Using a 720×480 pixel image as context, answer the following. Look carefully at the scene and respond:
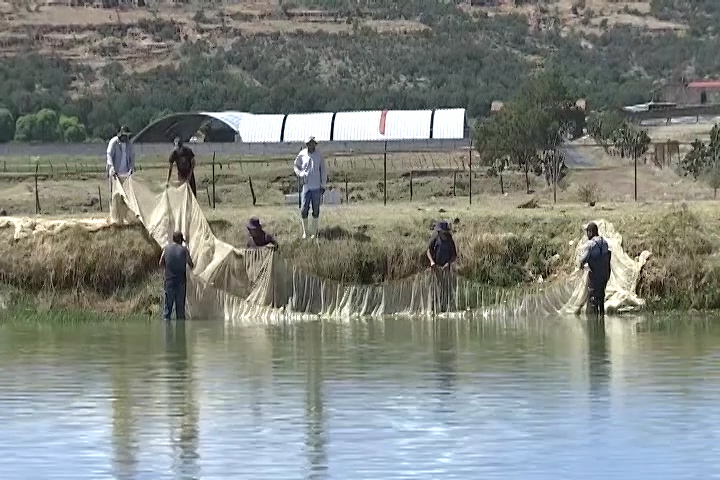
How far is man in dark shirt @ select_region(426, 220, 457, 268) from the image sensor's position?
2680cm

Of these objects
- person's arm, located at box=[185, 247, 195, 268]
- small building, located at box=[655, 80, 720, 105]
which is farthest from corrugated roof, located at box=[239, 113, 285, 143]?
person's arm, located at box=[185, 247, 195, 268]

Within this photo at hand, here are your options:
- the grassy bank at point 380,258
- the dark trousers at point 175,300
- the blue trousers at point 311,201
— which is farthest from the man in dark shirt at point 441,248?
the dark trousers at point 175,300

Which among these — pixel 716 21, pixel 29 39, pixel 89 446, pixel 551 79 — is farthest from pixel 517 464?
pixel 716 21

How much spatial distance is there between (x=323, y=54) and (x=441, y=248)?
341ft

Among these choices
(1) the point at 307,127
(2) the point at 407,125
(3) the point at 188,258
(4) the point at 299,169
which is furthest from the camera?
(1) the point at 307,127

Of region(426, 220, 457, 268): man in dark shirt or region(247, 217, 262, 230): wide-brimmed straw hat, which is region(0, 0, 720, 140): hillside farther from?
region(426, 220, 457, 268): man in dark shirt

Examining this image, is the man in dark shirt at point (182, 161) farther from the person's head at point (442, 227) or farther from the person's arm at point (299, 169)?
the person's head at point (442, 227)

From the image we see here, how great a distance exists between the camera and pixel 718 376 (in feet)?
66.1

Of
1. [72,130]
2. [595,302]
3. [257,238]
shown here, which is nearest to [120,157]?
[257,238]

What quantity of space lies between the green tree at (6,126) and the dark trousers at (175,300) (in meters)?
74.8

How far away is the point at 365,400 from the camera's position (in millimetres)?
18578

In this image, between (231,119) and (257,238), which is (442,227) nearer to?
(257,238)

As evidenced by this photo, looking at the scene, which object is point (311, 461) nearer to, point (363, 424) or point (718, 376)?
point (363, 424)

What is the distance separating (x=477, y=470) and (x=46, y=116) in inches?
3467
